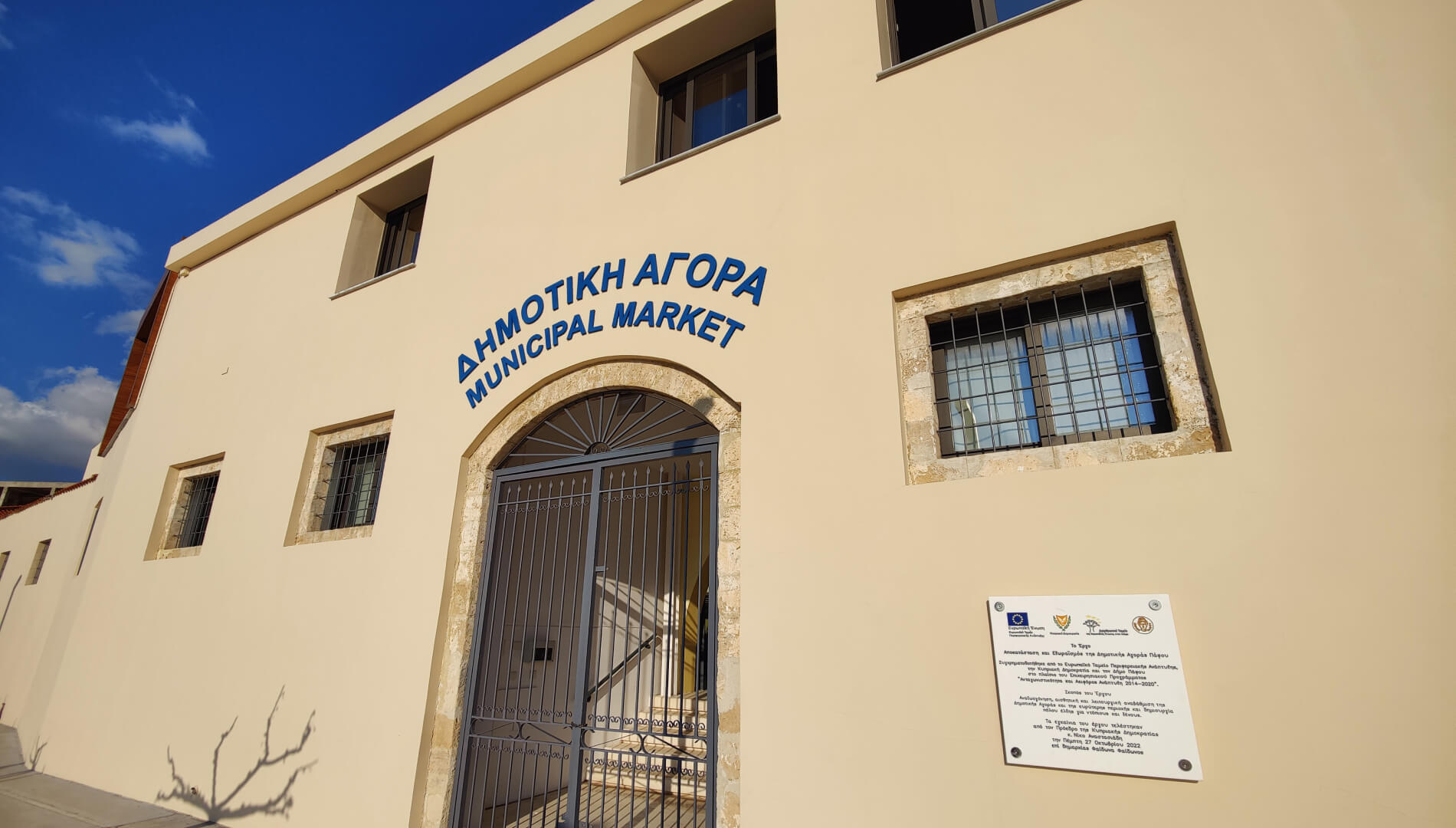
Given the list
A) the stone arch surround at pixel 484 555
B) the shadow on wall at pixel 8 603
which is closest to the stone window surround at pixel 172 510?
the stone arch surround at pixel 484 555

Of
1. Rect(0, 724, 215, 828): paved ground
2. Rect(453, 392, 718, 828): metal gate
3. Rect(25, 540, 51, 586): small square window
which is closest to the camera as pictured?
Rect(453, 392, 718, 828): metal gate

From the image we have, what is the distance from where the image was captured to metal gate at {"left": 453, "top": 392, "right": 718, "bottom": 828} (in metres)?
4.39

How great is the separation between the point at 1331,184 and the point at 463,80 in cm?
695

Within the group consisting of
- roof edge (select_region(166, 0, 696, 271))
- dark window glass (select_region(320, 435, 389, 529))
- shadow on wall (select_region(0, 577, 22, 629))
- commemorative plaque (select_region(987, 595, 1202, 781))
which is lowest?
commemorative plaque (select_region(987, 595, 1202, 781))

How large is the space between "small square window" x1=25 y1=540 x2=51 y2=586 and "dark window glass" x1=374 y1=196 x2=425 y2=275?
1043 cm

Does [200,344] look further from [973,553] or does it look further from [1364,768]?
[1364,768]

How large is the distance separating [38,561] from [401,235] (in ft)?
37.5

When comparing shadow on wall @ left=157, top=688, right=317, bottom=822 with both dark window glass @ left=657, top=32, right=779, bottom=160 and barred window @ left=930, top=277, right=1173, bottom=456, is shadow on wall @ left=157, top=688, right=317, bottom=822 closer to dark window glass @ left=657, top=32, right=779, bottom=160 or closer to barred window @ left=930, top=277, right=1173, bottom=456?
barred window @ left=930, top=277, right=1173, bottom=456

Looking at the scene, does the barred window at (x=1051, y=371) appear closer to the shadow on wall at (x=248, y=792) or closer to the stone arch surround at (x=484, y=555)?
the stone arch surround at (x=484, y=555)

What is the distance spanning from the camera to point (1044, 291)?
3797mm

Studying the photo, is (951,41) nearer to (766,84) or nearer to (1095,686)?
(766,84)

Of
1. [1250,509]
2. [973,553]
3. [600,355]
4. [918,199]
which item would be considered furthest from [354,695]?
[1250,509]

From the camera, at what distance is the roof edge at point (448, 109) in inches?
239

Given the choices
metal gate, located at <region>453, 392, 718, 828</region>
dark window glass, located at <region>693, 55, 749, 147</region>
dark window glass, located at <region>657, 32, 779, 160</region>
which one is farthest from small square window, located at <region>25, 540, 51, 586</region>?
dark window glass, located at <region>693, 55, 749, 147</region>
